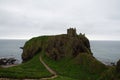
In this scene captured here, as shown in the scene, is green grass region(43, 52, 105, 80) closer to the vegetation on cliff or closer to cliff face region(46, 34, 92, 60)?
the vegetation on cliff

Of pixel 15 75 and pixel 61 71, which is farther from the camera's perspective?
pixel 61 71

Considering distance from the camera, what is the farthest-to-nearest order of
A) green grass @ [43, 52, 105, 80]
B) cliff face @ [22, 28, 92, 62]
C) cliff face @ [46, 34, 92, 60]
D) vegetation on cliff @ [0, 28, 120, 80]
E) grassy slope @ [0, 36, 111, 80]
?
cliff face @ [22, 28, 92, 62]
cliff face @ [46, 34, 92, 60]
vegetation on cliff @ [0, 28, 120, 80]
green grass @ [43, 52, 105, 80]
grassy slope @ [0, 36, 111, 80]

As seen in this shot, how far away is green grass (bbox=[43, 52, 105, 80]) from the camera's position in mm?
94125

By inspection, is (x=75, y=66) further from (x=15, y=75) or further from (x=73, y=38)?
(x=15, y=75)

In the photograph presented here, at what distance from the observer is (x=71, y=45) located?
12025cm

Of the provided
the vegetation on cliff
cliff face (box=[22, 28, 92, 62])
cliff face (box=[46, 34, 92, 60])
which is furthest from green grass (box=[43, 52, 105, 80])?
cliff face (box=[22, 28, 92, 62])

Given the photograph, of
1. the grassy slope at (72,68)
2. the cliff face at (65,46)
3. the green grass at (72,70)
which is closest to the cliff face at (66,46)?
the cliff face at (65,46)

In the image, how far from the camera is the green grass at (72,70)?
9412 cm

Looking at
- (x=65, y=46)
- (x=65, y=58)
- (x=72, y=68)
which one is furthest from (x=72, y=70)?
(x=65, y=46)

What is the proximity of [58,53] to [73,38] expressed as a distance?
9714 millimetres

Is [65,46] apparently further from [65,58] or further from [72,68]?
[72,68]

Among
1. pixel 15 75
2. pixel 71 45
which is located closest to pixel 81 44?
pixel 71 45

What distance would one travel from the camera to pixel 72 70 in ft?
338

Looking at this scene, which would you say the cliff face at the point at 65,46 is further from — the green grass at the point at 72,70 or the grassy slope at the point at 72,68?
the green grass at the point at 72,70
